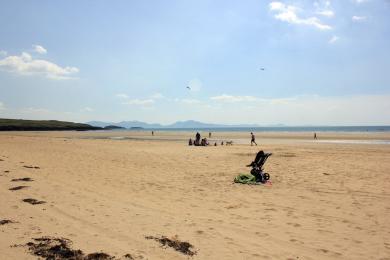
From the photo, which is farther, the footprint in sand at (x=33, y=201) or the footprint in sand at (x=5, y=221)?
the footprint in sand at (x=33, y=201)

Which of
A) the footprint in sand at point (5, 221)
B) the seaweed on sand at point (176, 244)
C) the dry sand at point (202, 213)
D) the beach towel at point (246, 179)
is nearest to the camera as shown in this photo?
the seaweed on sand at point (176, 244)

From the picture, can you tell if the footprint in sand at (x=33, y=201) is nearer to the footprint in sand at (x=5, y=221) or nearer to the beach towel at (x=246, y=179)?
the footprint in sand at (x=5, y=221)

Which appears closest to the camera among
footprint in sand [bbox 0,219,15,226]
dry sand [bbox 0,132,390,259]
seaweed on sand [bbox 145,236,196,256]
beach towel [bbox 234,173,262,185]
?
seaweed on sand [bbox 145,236,196,256]

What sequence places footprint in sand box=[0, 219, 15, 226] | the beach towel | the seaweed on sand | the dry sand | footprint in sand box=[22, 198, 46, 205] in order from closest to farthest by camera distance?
the seaweed on sand, the dry sand, footprint in sand box=[0, 219, 15, 226], footprint in sand box=[22, 198, 46, 205], the beach towel

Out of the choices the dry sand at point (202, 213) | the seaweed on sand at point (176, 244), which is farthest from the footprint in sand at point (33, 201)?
the seaweed on sand at point (176, 244)

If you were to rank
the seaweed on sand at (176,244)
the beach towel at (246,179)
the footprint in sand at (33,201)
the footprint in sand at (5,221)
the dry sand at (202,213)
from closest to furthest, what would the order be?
the seaweed on sand at (176,244), the dry sand at (202,213), the footprint in sand at (5,221), the footprint in sand at (33,201), the beach towel at (246,179)

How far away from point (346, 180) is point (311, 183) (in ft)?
6.15

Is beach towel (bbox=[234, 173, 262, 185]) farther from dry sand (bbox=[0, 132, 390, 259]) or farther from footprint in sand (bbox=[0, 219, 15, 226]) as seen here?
footprint in sand (bbox=[0, 219, 15, 226])

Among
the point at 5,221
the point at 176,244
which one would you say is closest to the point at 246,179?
the point at 176,244

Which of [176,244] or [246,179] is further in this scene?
[246,179]

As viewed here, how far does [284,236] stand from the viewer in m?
7.91

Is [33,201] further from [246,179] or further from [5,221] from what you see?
[246,179]

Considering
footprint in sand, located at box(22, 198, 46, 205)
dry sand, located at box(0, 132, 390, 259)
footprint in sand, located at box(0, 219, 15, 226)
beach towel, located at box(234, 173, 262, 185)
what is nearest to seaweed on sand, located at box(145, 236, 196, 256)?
dry sand, located at box(0, 132, 390, 259)

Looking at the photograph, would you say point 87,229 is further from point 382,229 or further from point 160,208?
point 382,229
